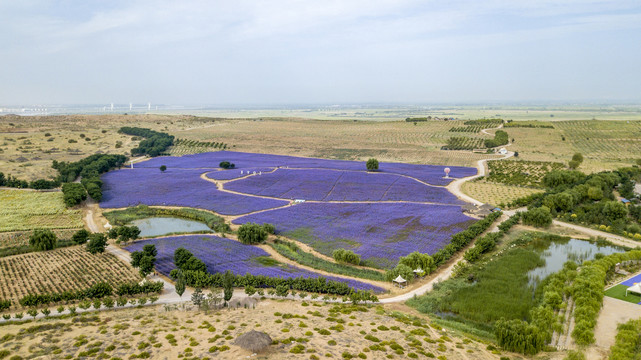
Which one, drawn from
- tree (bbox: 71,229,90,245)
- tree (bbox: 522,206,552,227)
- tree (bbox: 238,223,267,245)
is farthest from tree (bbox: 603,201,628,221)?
tree (bbox: 71,229,90,245)

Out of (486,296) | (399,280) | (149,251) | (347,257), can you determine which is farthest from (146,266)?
(486,296)

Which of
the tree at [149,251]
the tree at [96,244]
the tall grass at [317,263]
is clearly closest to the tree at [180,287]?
the tree at [149,251]

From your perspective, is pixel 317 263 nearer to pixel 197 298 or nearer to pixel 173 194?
pixel 197 298

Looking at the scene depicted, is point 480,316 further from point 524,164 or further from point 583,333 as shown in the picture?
point 524,164

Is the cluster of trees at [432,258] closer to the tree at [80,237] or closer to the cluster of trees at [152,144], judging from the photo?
the tree at [80,237]

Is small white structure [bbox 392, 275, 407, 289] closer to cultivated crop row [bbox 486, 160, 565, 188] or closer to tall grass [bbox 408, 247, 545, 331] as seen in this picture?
tall grass [bbox 408, 247, 545, 331]

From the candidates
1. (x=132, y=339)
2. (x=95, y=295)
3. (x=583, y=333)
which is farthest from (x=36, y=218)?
(x=583, y=333)
